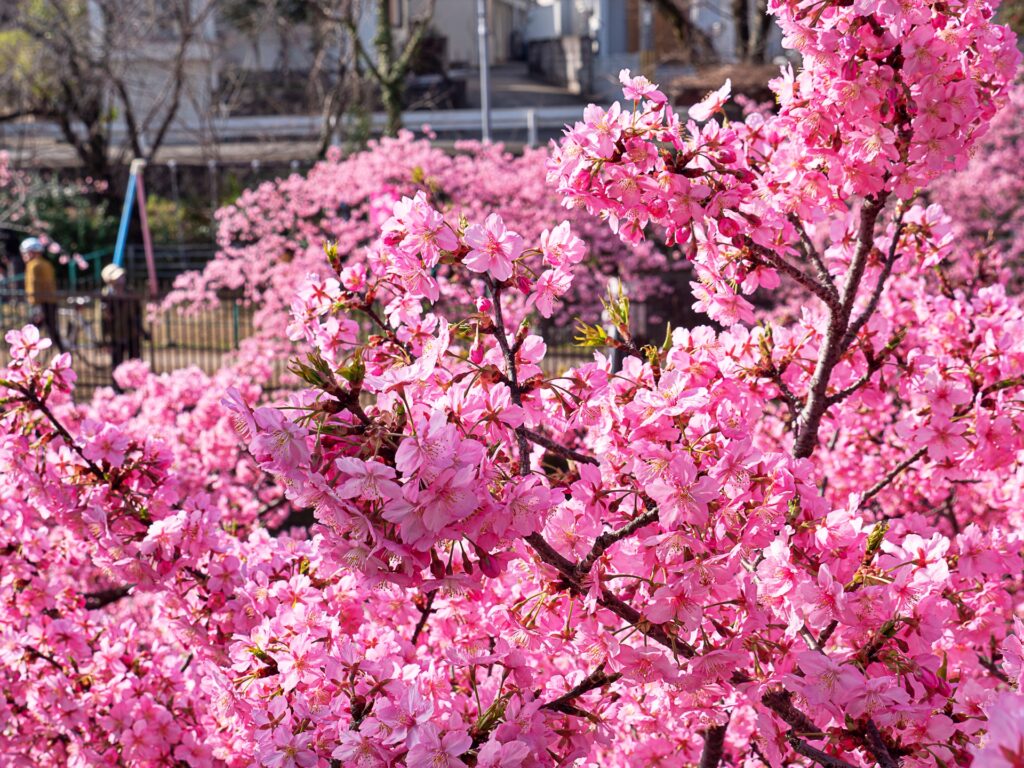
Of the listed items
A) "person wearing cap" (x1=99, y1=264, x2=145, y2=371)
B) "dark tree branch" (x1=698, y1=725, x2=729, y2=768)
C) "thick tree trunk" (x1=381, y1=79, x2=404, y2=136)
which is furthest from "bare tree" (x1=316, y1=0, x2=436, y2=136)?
"dark tree branch" (x1=698, y1=725, x2=729, y2=768)

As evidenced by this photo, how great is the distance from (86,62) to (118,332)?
442 inches

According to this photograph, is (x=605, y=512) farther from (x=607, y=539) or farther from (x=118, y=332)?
(x=118, y=332)

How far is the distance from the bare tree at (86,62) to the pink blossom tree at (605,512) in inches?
646

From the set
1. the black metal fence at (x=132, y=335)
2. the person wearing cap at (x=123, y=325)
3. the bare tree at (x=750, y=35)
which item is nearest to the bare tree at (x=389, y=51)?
the black metal fence at (x=132, y=335)

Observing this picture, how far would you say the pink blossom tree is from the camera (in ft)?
5.36

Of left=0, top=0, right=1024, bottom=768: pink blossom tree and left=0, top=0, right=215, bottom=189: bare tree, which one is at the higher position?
left=0, top=0, right=215, bottom=189: bare tree

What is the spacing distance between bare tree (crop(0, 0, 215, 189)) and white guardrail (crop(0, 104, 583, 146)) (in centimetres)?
329

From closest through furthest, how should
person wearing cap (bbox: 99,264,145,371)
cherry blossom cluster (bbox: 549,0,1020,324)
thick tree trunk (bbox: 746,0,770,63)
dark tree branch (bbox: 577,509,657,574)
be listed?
dark tree branch (bbox: 577,509,657,574) → cherry blossom cluster (bbox: 549,0,1020,324) → person wearing cap (bbox: 99,264,145,371) → thick tree trunk (bbox: 746,0,770,63)

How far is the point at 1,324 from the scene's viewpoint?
1222 centimetres

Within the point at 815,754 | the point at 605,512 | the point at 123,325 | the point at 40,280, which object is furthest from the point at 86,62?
the point at 815,754

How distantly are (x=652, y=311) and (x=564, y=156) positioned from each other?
31.2 ft

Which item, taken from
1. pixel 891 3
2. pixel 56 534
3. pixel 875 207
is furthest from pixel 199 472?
pixel 891 3

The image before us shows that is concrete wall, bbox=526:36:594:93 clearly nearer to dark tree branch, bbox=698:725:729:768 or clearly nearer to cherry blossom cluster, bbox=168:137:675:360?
cherry blossom cluster, bbox=168:137:675:360

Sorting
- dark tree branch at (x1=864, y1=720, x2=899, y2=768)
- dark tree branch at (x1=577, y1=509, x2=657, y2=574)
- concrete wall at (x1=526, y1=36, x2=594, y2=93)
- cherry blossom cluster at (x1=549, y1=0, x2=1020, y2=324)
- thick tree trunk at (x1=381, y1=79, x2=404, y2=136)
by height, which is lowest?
dark tree branch at (x1=864, y1=720, x2=899, y2=768)
